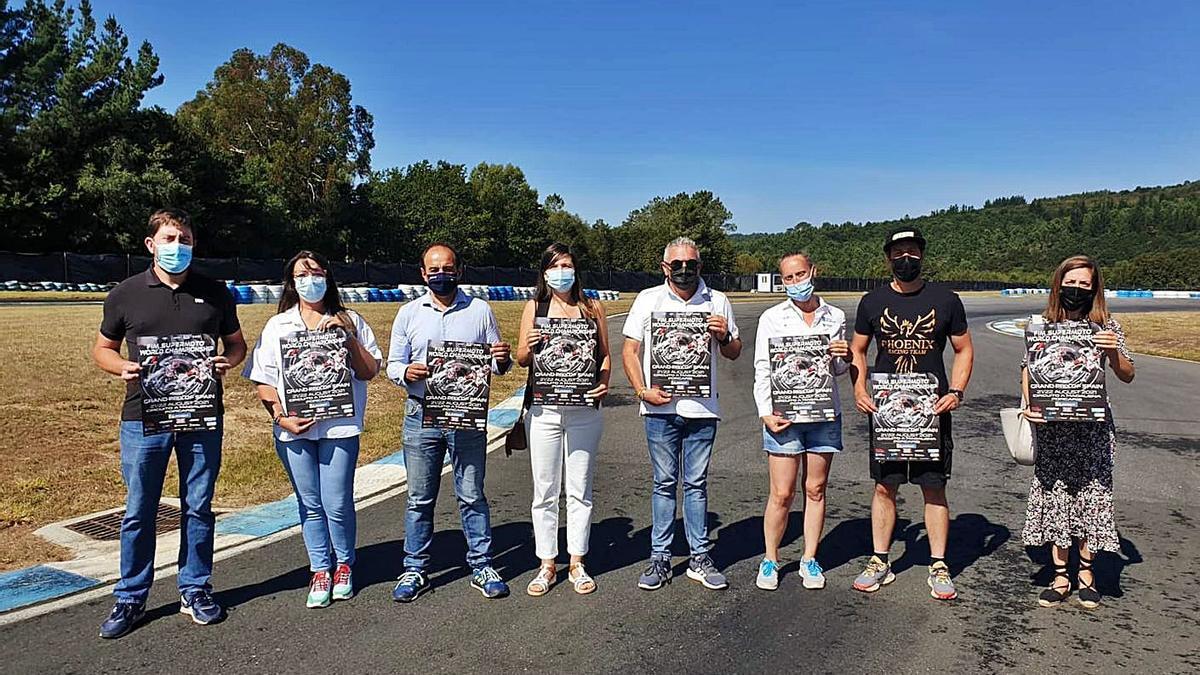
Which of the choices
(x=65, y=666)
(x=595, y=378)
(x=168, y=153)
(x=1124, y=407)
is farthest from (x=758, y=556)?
(x=168, y=153)

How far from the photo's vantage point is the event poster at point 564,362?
486 cm

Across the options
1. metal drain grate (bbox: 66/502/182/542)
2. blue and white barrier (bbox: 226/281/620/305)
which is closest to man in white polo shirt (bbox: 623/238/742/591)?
metal drain grate (bbox: 66/502/182/542)

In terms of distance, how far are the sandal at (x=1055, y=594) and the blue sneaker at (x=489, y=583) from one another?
10.3ft

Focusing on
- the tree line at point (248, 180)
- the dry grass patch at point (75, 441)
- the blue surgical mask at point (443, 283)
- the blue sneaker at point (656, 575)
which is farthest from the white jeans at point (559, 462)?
the tree line at point (248, 180)

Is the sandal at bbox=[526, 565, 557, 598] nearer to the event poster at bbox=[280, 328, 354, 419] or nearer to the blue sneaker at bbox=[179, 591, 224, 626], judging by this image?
the event poster at bbox=[280, 328, 354, 419]

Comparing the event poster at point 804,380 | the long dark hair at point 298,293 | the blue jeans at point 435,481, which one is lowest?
the blue jeans at point 435,481

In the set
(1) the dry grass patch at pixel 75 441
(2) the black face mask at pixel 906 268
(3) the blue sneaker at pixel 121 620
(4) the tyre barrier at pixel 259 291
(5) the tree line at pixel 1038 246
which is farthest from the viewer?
(5) the tree line at pixel 1038 246

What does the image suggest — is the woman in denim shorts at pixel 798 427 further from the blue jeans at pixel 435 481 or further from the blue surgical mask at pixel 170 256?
the blue surgical mask at pixel 170 256

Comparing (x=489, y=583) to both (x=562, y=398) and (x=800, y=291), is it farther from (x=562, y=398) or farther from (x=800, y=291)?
(x=800, y=291)

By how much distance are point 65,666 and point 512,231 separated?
77330 millimetres

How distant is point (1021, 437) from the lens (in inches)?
192

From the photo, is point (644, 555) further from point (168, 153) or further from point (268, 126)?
point (268, 126)

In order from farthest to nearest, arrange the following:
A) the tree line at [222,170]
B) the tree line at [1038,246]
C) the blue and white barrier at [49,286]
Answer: the tree line at [1038,246], the tree line at [222,170], the blue and white barrier at [49,286]

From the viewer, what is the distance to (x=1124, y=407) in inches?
485
